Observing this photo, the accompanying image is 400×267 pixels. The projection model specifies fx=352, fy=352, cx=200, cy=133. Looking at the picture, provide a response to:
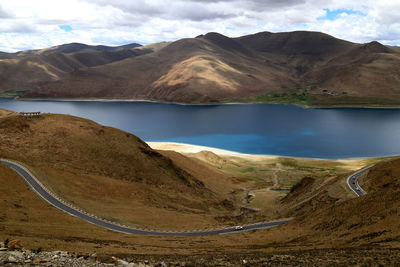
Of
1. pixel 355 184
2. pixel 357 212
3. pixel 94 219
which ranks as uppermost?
pixel 355 184

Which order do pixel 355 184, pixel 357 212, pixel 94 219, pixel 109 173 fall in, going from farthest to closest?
pixel 109 173, pixel 355 184, pixel 94 219, pixel 357 212

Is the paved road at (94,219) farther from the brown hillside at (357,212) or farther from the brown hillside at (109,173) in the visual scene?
the brown hillside at (357,212)

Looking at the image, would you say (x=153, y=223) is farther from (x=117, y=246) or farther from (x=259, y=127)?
(x=259, y=127)

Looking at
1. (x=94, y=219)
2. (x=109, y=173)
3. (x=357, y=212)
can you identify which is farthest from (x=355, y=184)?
(x=109, y=173)

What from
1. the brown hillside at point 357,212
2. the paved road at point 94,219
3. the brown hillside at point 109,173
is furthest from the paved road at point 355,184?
the brown hillside at point 109,173

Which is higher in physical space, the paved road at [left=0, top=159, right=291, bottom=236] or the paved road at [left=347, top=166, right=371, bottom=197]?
the paved road at [left=347, top=166, right=371, bottom=197]

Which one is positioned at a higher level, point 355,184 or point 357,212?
point 355,184

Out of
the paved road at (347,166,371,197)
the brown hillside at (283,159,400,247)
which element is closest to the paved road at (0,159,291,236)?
the brown hillside at (283,159,400,247)

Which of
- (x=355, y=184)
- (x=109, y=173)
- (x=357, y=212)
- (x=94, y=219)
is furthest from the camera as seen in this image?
(x=109, y=173)

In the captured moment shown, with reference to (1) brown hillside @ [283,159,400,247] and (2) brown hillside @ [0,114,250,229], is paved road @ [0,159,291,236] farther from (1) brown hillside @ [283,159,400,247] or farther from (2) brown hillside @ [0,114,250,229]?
(1) brown hillside @ [283,159,400,247]

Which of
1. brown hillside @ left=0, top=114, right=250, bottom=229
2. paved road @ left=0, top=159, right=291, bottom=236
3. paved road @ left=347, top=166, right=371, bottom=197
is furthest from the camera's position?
paved road @ left=347, top=166, right=371, bottom=197

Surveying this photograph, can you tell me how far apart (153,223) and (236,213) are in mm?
23396

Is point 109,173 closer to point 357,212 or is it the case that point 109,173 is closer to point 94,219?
point 94,219

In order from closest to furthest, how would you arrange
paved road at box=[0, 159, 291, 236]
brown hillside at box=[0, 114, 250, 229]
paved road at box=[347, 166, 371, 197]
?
paved road at box=[0, 159, 291, 236], brown hillside at box=[0, 114, 250, 229], paved road at box=[347, 166, 371, 197]
